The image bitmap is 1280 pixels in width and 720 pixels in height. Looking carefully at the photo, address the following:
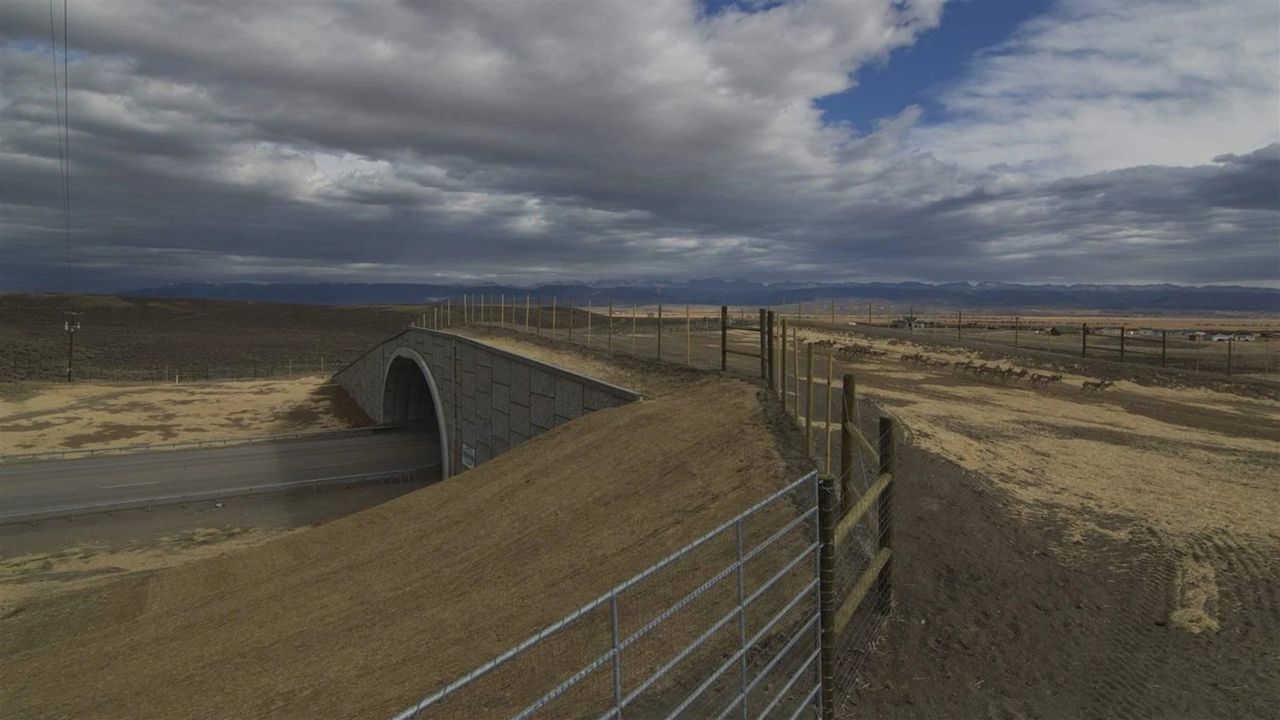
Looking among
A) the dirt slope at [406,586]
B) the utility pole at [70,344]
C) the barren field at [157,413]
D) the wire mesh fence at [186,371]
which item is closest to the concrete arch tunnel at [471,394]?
the dirt slope at [406,586]

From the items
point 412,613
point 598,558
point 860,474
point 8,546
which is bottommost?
point 8,546

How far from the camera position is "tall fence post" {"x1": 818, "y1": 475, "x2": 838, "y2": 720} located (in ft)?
18.1

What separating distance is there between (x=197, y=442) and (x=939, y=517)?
44778 millimetres

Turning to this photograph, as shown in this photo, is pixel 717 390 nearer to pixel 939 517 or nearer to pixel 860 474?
pixel 860 474

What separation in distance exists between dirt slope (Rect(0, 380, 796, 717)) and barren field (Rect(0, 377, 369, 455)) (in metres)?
32.3

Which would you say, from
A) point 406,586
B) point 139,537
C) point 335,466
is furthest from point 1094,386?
point 139,537

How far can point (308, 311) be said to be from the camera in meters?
157

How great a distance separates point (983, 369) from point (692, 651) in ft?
91.5

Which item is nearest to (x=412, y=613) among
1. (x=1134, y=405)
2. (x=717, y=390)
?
(x=717, y=390)

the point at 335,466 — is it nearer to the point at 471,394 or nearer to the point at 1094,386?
the point at 471,394

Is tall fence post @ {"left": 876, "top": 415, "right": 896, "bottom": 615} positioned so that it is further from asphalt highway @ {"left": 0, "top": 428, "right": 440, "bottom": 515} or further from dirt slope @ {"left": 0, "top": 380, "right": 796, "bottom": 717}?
asphalt highway @ {"left": 0, "top": 428, "right": 440, "bottom": 515}

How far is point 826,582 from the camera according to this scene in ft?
18.6

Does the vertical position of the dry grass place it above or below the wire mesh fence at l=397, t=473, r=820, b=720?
above

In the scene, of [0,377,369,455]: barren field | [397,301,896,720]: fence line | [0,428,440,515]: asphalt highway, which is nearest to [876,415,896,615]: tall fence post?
[397,301,896,720]: fence line
